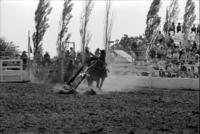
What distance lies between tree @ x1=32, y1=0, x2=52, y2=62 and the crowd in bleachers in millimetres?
13253

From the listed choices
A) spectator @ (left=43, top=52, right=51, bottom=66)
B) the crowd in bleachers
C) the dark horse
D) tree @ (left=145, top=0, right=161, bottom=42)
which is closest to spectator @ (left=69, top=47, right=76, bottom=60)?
spectator @ (left=43, top=52, right=51, bottom=66)

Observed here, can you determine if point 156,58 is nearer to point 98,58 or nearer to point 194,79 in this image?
point 194,79

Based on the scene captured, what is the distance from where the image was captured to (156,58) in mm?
24375

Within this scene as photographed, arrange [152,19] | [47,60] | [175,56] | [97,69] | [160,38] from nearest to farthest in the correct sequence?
1. [97,69]
2. [175,56]
3. [160,38]
4. [47,60]
5. [152,19]

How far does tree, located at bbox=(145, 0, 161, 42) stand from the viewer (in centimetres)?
3250

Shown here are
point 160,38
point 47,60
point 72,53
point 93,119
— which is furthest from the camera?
point 72,53

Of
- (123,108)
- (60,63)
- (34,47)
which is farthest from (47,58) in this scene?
(123,108)

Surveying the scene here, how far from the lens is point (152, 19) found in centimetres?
3381

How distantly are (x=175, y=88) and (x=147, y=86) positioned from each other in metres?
→ 1.63

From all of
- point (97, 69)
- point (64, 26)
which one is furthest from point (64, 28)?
point (97, 69)

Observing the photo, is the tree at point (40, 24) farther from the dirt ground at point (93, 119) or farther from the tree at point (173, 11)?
the dirt ground at point (93, 119)

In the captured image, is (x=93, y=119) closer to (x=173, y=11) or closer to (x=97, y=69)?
(x=97, y=69)

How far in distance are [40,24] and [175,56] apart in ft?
55.8

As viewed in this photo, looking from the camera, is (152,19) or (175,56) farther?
(152,19)
